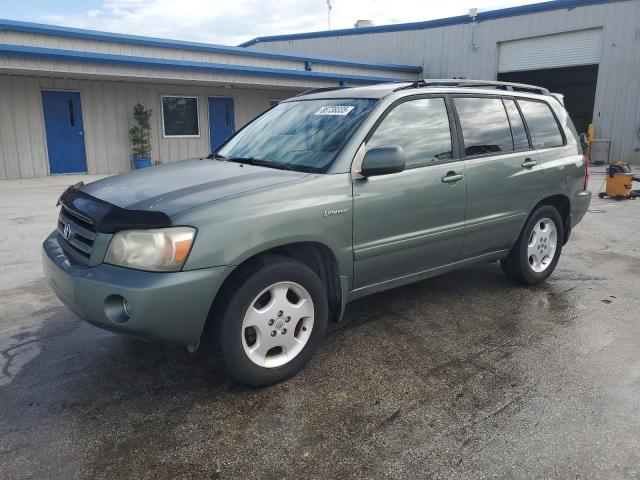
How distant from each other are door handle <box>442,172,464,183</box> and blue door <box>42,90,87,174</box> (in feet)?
43.1

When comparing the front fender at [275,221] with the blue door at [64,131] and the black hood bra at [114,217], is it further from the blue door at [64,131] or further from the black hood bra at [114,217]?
the blue door at [64,131]

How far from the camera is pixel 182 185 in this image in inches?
125

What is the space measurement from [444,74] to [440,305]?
782 inches

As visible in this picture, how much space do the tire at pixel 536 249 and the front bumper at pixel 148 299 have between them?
2999 mm

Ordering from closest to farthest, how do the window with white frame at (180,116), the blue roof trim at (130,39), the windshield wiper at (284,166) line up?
the windshield wiper at (284,166), the blue roof trim at (130,39), the window with white frame at (180,116)

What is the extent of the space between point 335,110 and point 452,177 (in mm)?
1000

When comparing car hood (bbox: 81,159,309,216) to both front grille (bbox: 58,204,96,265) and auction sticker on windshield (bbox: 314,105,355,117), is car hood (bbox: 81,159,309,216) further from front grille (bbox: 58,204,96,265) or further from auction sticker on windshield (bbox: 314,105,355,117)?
auction sticker on windshield (bbox: 314,105,355,117)

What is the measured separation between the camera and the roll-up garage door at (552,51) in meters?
17.9

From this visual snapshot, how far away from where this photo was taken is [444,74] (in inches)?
878

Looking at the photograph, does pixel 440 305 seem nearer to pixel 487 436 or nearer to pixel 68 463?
pixel 487 436

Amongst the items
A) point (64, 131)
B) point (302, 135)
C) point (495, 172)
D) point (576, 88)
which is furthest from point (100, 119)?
point (576, 88)

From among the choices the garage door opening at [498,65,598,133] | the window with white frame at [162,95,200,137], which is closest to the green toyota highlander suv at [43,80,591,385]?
the window with white frame at [162,95,200,137]

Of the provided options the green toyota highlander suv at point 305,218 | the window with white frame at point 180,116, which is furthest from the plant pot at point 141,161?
the green toyota highlander suv at point 305,218

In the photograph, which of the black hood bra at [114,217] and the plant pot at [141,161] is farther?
the plant pot at [141,161]
